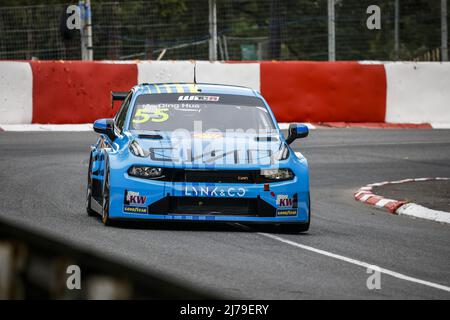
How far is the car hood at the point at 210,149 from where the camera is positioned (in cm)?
956

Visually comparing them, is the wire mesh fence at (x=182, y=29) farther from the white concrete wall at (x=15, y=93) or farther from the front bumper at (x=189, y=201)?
the front bumper at (x=189, y=201)

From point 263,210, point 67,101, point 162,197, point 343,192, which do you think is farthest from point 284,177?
point 67,101

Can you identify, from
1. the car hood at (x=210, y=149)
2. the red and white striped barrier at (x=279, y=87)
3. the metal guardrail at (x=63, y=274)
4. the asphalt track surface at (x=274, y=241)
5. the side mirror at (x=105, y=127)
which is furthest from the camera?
the red and white striped barrier at (x=279, y=87)

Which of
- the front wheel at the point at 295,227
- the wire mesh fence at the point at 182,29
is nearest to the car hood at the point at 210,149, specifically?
the front wheel at the point at 295,227

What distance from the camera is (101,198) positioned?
10.1m

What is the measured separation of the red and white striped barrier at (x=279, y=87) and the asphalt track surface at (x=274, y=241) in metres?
4.40

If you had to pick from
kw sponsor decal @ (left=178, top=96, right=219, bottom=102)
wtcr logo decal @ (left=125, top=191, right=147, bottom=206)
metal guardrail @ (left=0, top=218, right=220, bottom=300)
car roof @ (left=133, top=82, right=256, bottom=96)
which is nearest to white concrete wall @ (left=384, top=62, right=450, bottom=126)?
car roof @ (left=133, top=82, right=256, bottom=96)

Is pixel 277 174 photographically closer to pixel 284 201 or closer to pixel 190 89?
pixel 284 201

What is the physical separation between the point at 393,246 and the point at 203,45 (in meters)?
16.8

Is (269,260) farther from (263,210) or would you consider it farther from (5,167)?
(5,167)

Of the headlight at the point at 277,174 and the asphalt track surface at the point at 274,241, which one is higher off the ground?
the headlight at the point at 277,174

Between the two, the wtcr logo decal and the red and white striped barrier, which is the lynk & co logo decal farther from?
the red and white striped barrier

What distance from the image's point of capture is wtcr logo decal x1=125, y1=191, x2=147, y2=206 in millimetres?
9445

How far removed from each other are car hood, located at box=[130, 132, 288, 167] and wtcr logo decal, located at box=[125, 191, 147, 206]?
0.36 metres
